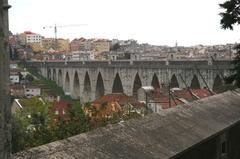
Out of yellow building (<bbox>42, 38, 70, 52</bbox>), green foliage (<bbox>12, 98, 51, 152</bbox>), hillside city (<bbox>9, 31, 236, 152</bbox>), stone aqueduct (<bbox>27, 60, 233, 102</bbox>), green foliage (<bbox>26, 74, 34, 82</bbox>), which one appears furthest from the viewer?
yellow building (<bbox>42, 38, 70, 52</bbox>)

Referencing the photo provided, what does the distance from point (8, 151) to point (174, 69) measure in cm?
4253

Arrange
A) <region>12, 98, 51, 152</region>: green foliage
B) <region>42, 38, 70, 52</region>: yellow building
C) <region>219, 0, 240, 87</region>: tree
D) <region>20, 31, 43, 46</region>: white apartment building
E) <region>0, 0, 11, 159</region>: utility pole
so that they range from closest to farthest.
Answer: <region>0, 0, 11, 159</region>: utility pole < <region>219, 0, 240, 87</region>: tree < <region>12, 98, 51, 152</region>: green foliage < <region>42, 38, 70, 52</region>: yellow building < <region>20, 31, 43, 46</region>: white apartment building

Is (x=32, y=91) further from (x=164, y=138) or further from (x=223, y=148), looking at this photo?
(x=164, y=138)

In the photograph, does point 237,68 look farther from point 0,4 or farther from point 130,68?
point 130,68

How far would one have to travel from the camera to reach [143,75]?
5241 centimetres

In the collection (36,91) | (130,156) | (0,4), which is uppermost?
(0,4)

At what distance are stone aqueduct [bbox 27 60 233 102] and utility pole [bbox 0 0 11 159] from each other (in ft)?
75.4

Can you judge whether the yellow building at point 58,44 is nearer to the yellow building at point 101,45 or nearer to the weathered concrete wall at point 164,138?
the yellow building at point 101,45

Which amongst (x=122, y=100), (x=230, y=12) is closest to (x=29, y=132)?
(x=230, y=12)

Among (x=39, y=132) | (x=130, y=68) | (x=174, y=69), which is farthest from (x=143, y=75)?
(x=39, y=132)

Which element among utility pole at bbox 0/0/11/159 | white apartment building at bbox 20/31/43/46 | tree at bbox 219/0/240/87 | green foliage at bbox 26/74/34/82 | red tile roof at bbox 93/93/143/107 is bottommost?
green foliage at bbox 26/74/34/82

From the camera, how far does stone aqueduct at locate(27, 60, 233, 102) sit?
40.6 m

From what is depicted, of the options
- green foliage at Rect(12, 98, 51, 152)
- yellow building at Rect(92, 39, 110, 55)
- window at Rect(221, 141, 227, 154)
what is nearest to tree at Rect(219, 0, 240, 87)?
window at Rect(221, 141, 227, 154)

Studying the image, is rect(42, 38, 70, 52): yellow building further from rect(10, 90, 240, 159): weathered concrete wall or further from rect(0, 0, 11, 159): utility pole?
rect(0, 0, 11, 159): utility pole
